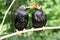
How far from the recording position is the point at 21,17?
2.13 m

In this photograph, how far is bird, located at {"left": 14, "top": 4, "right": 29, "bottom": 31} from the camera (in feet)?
6.92

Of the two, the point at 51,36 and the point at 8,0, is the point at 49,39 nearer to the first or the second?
the point at 51,36

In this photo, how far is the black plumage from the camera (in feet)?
6.93

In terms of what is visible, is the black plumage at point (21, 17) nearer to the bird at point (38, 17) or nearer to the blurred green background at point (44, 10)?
the bird at point (38, 17)

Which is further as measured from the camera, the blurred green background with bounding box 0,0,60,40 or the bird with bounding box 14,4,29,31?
the blurred green background with bounding box 0,0,60,40

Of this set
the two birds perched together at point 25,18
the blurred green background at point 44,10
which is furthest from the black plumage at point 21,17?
the blurred green background at point 44,10

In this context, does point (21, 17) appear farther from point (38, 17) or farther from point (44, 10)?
point (44, 10)

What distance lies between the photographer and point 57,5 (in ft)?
8.36

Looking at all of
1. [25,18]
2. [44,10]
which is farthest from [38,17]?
[44,10]

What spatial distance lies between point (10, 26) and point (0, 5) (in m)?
0.23

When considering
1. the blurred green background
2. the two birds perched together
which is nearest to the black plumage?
the two birds perched together

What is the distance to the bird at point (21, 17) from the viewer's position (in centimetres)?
211

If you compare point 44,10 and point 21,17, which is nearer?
point 21,17

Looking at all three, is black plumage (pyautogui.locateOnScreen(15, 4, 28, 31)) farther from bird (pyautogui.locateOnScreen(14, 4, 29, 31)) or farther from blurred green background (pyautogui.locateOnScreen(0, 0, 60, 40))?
blurred green background (pyautogui.locateOnScreen(0, 0, 60, 40))
